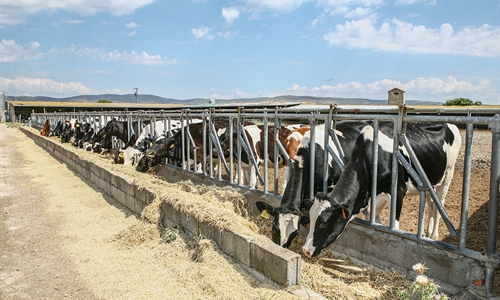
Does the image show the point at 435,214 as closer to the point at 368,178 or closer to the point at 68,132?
the point at 368,178

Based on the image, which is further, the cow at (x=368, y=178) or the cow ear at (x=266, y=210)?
the cow ear at (x=266, y=210)

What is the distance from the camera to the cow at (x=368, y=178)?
4223 millimetres

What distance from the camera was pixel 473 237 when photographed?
18.8ft

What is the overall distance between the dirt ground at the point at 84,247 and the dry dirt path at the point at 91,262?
1 centimetres

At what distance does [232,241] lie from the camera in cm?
452

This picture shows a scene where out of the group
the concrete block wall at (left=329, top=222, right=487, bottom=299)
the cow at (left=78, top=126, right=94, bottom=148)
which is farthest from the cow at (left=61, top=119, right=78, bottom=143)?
the concrete block wall at (left=329, top=222, right=487, bottom=299)

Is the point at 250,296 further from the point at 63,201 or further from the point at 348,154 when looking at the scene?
the point at 63,201

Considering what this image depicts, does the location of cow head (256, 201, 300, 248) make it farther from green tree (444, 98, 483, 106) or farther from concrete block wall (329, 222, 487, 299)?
green tree (444, 98, 483, 106)

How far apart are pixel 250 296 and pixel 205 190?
3.34m

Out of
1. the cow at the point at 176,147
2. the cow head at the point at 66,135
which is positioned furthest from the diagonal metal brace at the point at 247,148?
the cow head at the point at 66,135

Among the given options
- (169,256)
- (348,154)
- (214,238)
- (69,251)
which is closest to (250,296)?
(214,238)

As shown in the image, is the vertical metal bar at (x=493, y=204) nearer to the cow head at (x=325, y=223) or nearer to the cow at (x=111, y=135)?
the cow head at (x=325, y=223)

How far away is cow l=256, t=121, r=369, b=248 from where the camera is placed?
477cm

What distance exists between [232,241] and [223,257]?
0.77ft
